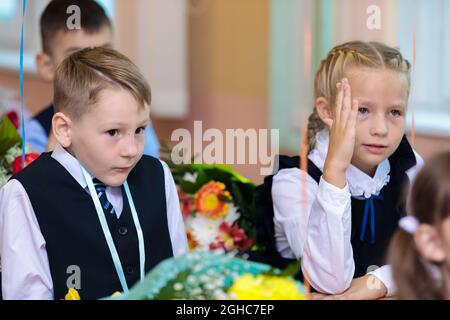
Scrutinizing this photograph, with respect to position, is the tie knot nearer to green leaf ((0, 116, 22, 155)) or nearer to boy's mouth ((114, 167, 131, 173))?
boy's mouth ((114, 167, 131, 173))

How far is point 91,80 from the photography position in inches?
47.4

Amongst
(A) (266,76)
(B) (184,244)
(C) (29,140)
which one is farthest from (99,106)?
(A) (266,76)

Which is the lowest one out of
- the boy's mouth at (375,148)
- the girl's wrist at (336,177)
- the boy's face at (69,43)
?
the girl's wrist at (336,177)

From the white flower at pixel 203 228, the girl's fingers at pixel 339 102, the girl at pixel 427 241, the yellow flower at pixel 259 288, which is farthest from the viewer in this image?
the white flower at pixel 203 228

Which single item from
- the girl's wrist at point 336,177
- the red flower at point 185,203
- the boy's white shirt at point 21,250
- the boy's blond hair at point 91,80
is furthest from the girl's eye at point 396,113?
the red flower at point 185,203

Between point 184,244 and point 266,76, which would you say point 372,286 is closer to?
point 184,244

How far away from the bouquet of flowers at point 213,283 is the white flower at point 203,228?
432 millimetres

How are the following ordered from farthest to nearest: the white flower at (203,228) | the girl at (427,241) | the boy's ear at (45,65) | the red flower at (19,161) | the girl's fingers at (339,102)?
the boy's ear at (45,65), the white flower at (203,228), the red flower at (19,161), the girl's fingers at (339,102), the girl at (427,241)

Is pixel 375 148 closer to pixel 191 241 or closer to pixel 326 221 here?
pixel 326 221

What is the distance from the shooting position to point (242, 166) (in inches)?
53.6

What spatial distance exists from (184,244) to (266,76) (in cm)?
151

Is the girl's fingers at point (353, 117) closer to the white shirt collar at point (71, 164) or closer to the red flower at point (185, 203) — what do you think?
the white shirt collar at point (71, 164)

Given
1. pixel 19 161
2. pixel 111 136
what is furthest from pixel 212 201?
pixel 111 136

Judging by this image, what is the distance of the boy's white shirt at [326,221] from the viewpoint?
3.91 feet
